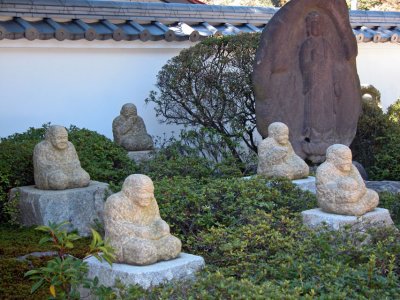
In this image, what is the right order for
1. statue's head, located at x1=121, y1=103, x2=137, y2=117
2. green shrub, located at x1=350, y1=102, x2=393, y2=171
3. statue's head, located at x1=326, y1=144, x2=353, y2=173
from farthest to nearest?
green shrub, located at x1=350, y1=102, x2=393, y2=171
statue's head, located at x1=121, y1=103, x2=137, y2=117
statue's head, located at x1=326, y1=144, x2=353, y2=173

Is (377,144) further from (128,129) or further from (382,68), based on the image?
(128,129)

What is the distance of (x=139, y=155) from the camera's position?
367 inches

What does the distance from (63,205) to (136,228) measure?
87.8 inches

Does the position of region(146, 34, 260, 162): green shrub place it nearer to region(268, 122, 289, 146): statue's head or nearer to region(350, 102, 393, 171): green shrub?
region(268, 122, 289, 146): statue's head

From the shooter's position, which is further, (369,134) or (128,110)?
(369,134)

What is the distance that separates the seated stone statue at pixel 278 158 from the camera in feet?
25.9

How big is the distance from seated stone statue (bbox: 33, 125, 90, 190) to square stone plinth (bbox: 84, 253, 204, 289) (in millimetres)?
2202

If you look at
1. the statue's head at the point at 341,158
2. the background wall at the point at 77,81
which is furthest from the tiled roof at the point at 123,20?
the statue's head at the point at 341,158

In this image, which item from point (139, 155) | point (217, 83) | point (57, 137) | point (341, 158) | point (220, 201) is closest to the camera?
point (341, 158)

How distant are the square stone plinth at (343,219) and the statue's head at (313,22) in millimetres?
3630

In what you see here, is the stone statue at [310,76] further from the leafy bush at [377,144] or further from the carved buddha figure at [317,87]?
the leafy bush at [377,144]

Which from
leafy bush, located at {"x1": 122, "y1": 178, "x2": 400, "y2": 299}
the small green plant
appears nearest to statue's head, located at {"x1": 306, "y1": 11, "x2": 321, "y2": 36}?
leafy bush, located at {"x1": 122, "y1": 178, "x2": 400, "y2": 299}

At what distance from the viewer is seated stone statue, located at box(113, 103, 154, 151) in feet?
30.7

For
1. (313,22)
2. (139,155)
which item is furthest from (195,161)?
(313,22)
